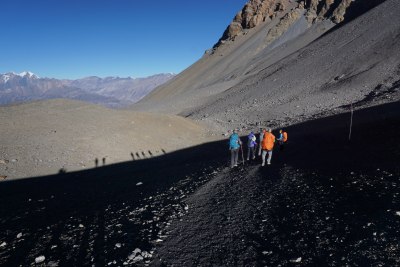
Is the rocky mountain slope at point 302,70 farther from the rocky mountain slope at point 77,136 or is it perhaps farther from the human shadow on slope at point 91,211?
the human shadow on slope at point 91,211

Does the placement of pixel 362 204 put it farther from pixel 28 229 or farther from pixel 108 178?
pixel 108 178

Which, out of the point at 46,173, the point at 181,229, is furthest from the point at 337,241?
the point at 46,173

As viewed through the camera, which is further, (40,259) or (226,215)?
(226,215)

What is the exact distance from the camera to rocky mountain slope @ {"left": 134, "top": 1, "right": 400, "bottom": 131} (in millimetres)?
39406

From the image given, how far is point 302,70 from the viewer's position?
5656 cm

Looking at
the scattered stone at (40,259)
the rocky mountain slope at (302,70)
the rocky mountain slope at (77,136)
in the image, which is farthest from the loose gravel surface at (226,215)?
the rocky mountain slope at (302,70)

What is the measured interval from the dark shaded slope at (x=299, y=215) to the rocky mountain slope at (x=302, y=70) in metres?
19.9

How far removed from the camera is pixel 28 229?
10656 millimetres

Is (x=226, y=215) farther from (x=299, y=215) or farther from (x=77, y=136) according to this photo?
(x=77, y=136)

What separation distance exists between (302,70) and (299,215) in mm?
51012

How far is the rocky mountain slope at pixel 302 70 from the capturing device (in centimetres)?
3941

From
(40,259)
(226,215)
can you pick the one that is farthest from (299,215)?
(40,259)

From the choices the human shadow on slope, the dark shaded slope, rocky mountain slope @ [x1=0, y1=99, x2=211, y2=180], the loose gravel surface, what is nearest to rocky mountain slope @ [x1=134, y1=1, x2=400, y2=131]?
rocky mountain slope @ [x1=0, y1=99, x2=211, y2=180]

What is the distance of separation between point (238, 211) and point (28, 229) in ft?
21.3
